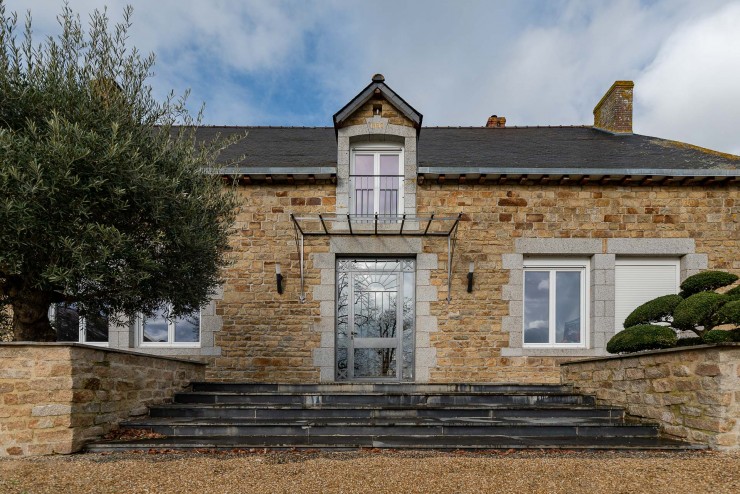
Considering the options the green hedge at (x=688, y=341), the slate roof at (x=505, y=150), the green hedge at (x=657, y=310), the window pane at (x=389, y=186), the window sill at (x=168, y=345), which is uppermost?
the slate roof at (x=505, y=150)

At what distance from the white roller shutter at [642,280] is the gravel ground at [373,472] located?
14.9 feet

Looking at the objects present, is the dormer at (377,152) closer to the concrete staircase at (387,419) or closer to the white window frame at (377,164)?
the white window frame at (377,164)

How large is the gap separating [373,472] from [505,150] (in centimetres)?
806

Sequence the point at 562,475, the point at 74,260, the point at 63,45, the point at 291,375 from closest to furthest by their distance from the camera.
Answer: the point at 562,475 < the point at 74,260 < the point at 63,45 < the point at 291,375

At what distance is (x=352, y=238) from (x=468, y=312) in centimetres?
262

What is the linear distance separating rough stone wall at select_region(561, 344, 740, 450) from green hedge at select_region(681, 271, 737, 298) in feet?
3.97

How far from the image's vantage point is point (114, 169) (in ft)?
16.1

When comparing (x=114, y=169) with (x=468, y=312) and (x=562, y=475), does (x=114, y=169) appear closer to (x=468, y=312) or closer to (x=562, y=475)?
(x=562, y=475)

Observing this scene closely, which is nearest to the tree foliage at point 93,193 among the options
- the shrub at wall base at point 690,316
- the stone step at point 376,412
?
the stone step at point 376,412

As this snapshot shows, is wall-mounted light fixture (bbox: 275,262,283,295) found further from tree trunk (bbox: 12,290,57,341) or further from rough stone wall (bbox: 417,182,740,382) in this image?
tree trunk (bbox: 12,290,57,341)

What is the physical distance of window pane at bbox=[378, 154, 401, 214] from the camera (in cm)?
923

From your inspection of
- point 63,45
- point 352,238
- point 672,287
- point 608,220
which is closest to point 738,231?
point 672,287

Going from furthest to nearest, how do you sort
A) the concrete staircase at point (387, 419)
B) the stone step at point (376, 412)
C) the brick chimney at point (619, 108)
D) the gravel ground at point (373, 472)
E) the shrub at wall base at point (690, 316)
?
1. the brick chimney at point (619, 108)
2. the stone step at point (376, 412)
3. the shrub at wall base at point (690, 316)
4. the concrete staircase at point (387, 419)
5. the gravel ground at point (373, 472)

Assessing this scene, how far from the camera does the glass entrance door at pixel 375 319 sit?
9.01 metres
